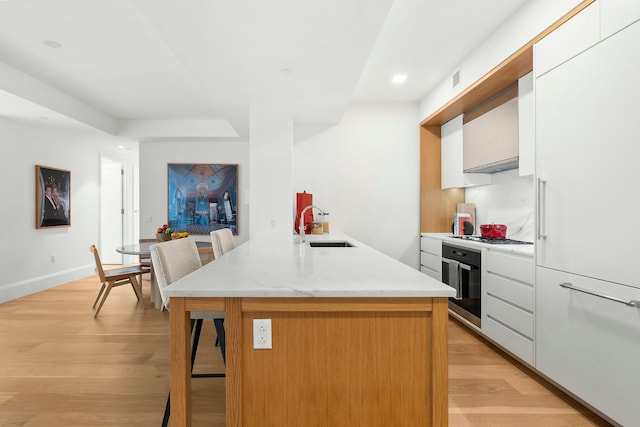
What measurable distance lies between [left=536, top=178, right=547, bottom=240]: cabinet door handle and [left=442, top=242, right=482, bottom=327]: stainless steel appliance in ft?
2.74

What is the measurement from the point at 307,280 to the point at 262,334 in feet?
0.87

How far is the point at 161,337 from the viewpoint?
3172 mm

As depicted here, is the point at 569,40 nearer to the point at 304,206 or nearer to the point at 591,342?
the point at 591,342

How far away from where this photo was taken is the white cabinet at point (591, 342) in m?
1.67

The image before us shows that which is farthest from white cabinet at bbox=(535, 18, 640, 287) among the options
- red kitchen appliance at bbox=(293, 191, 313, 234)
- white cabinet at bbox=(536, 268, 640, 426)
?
red kitchen appliance at bbox=(293, 191, 313, 234)

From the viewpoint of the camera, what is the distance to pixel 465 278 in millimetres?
3277

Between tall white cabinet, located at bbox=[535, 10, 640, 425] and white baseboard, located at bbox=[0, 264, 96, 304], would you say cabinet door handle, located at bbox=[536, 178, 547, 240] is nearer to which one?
tall white cabinet, located at bbox=[535, 10, 640, 425]

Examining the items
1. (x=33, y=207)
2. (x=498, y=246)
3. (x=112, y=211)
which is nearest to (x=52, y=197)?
(x=33, y=207)

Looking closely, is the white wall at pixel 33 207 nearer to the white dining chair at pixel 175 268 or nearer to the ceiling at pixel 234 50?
the ceiling at pixel 234 50

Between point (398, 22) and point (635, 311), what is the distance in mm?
2355

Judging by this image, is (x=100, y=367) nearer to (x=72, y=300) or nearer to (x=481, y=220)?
(x=72, y=300)

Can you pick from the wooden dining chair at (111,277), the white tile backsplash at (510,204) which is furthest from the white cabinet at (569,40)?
the wooden dining chair at (111,277)

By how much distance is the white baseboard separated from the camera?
4461mm

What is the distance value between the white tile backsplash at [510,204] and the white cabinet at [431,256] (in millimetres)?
553
